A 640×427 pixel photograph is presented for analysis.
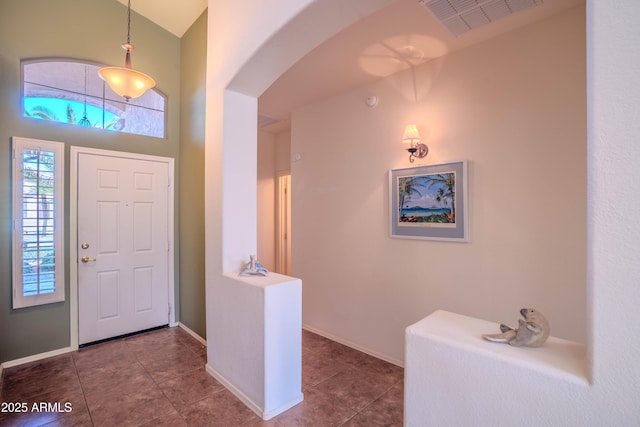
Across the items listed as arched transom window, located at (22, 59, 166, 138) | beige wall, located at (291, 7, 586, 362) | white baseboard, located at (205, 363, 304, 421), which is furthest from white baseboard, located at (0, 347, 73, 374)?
beige wall, located at (291, 7, 586, 362)

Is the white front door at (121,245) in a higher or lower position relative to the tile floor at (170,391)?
higher

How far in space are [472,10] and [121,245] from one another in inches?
158

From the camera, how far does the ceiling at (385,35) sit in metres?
2.02

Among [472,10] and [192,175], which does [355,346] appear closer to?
[192,175]

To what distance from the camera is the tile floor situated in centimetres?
214

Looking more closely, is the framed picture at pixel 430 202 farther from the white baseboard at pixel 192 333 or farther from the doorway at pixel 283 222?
the doorway at pixel 283 222

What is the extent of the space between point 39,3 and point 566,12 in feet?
14.9

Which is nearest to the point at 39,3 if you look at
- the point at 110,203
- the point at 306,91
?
the point at 110,203

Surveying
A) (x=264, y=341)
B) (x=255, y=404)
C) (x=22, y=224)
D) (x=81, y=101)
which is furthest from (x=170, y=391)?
(x=81, y=101)

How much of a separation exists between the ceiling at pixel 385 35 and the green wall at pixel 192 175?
0.36 metres

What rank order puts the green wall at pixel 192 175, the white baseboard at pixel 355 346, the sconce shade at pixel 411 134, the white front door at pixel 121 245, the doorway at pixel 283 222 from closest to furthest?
the sconce shade at pixel 411 134, the white baseboard at pixel 355 346, the white front door at pixel 121 245, the green wall at pixel 192 175, the doorway at pixel 283 222

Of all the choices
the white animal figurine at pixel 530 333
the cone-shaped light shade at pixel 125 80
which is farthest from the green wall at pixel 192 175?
the white animal figurine at pixel 530 333

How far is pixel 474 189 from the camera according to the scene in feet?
8.21

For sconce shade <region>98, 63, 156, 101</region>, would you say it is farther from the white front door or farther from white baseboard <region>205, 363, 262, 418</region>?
white baseboard <region>205, 363, 262, 418</region>
